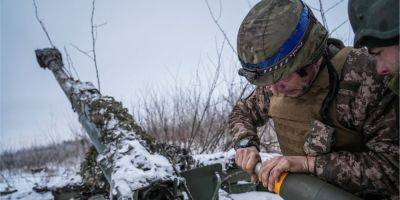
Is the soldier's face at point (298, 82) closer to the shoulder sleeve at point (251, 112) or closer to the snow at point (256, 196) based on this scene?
the shoulder sleeve at point (251, 112)

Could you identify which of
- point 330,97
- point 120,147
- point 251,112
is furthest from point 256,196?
point 330,97

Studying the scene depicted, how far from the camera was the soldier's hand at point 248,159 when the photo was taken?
1884 millimetres

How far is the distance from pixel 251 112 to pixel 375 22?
1307mm

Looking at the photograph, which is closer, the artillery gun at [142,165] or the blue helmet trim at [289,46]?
the blue helmet trim at [289,46]

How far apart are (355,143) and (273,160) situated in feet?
1.42

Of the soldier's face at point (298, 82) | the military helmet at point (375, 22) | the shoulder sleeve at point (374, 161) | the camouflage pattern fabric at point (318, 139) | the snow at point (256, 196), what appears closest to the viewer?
the military helmet at point (375, 22)

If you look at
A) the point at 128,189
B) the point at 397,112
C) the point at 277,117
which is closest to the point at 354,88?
the point at 397,112

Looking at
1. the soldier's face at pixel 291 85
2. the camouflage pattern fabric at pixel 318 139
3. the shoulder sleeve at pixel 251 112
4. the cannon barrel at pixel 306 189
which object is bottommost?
the cannon barrel at pixel 306 189


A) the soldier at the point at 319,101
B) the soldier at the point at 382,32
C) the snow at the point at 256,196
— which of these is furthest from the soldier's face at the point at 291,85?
the snow at the point at 256,196

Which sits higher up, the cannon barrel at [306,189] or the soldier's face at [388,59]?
the soldier's face at [388,59]

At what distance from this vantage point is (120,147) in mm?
2732

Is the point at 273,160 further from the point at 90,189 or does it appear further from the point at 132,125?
the point at 90,189

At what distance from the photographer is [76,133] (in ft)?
27.4

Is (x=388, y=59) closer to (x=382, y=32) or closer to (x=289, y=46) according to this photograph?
(x=382, y=32)
